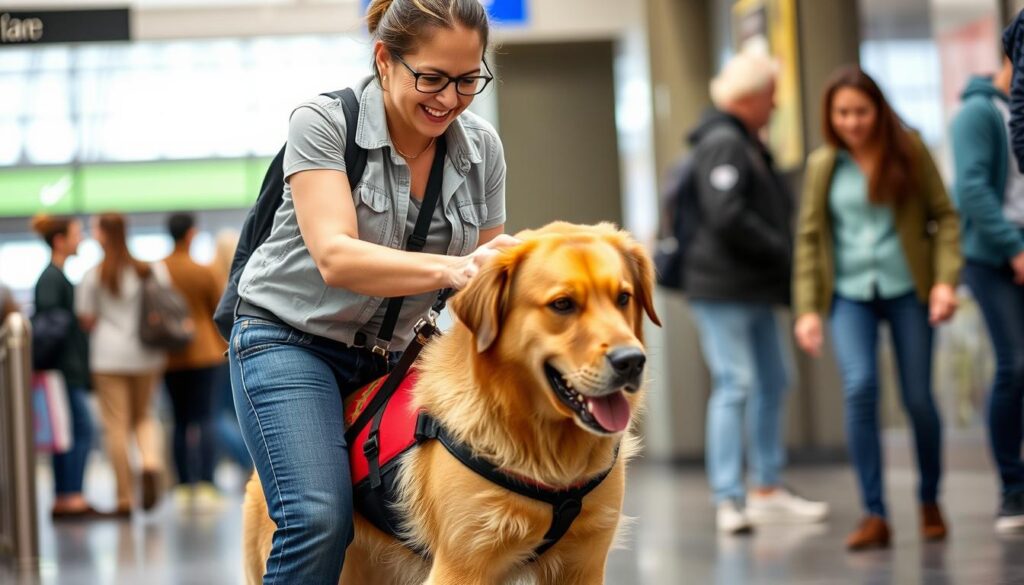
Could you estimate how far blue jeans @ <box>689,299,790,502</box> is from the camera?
7172 millimetres

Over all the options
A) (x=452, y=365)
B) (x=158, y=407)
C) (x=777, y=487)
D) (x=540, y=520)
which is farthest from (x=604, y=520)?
(x=158, y=407)

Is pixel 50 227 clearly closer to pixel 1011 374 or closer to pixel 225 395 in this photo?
pixel 225 395

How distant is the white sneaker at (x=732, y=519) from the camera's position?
22.9 ft

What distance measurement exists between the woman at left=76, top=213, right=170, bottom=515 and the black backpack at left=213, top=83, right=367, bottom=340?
6720 mm

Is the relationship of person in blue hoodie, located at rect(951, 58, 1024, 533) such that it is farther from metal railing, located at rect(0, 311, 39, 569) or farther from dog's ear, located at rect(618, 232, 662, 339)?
metal railing, located at rect(0, 311, 39, 569)

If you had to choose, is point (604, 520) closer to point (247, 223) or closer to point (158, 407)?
point (247, 223)

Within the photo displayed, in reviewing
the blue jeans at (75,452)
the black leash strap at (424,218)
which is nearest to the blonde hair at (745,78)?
the black leash strap at (424,218)

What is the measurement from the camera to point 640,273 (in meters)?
2.99

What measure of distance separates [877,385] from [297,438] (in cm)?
377

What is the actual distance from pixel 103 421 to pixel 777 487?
17.0 feet

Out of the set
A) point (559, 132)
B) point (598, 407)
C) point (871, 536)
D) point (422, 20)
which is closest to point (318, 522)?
point (598, 407)

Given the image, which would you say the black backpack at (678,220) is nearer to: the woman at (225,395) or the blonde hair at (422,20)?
the woman at (225,395)

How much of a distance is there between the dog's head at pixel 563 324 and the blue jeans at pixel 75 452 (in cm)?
803

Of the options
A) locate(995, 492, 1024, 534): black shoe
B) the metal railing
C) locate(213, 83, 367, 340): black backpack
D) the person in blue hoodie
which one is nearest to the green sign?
the metal railing
